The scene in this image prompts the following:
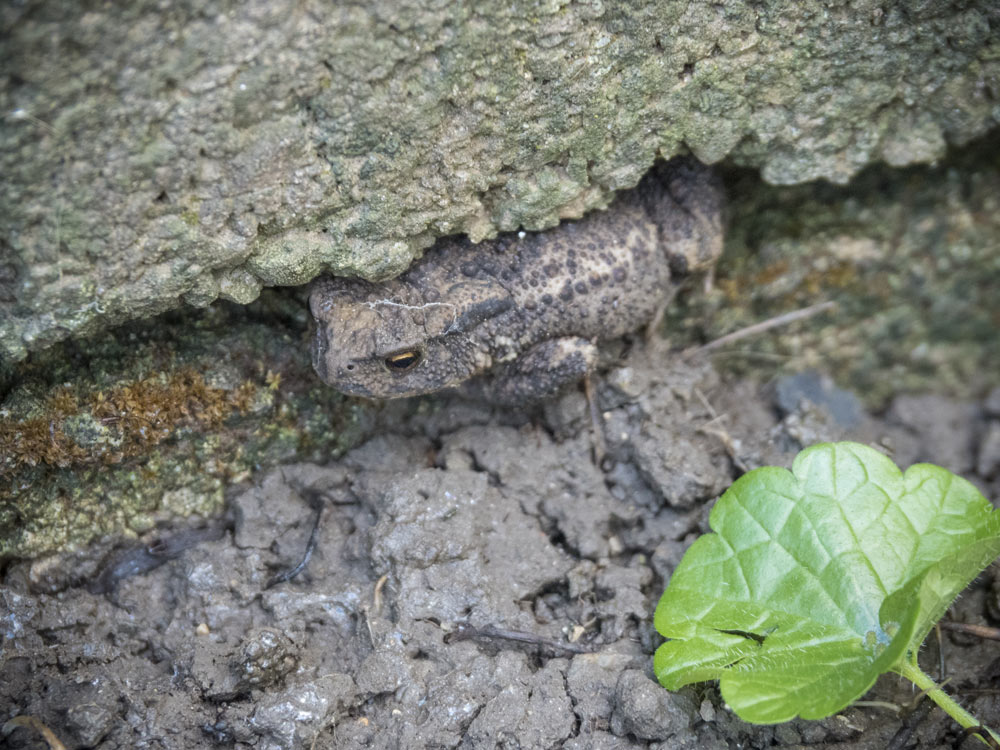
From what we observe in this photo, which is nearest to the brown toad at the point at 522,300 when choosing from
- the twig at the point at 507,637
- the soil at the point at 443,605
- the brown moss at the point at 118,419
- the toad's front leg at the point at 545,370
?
the toad's front leg at the point at 545,370

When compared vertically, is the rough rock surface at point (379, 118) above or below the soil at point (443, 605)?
above

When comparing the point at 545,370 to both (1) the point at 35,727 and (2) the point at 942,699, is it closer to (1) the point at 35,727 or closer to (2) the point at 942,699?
(2) the point at 942,699

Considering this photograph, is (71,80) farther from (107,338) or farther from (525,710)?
(525,710)

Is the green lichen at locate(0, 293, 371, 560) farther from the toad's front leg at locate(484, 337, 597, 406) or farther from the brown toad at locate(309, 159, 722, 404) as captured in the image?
the toad's front leg at locate(484, 337, 597, 406)

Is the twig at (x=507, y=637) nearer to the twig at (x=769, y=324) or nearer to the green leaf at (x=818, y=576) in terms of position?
the green leaf at (x=818, y=576)

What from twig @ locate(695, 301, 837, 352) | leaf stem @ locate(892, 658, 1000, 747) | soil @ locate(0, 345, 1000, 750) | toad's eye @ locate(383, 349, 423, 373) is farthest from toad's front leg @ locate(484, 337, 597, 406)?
leaf stem @ locate(892, 658, 1000, 747)
